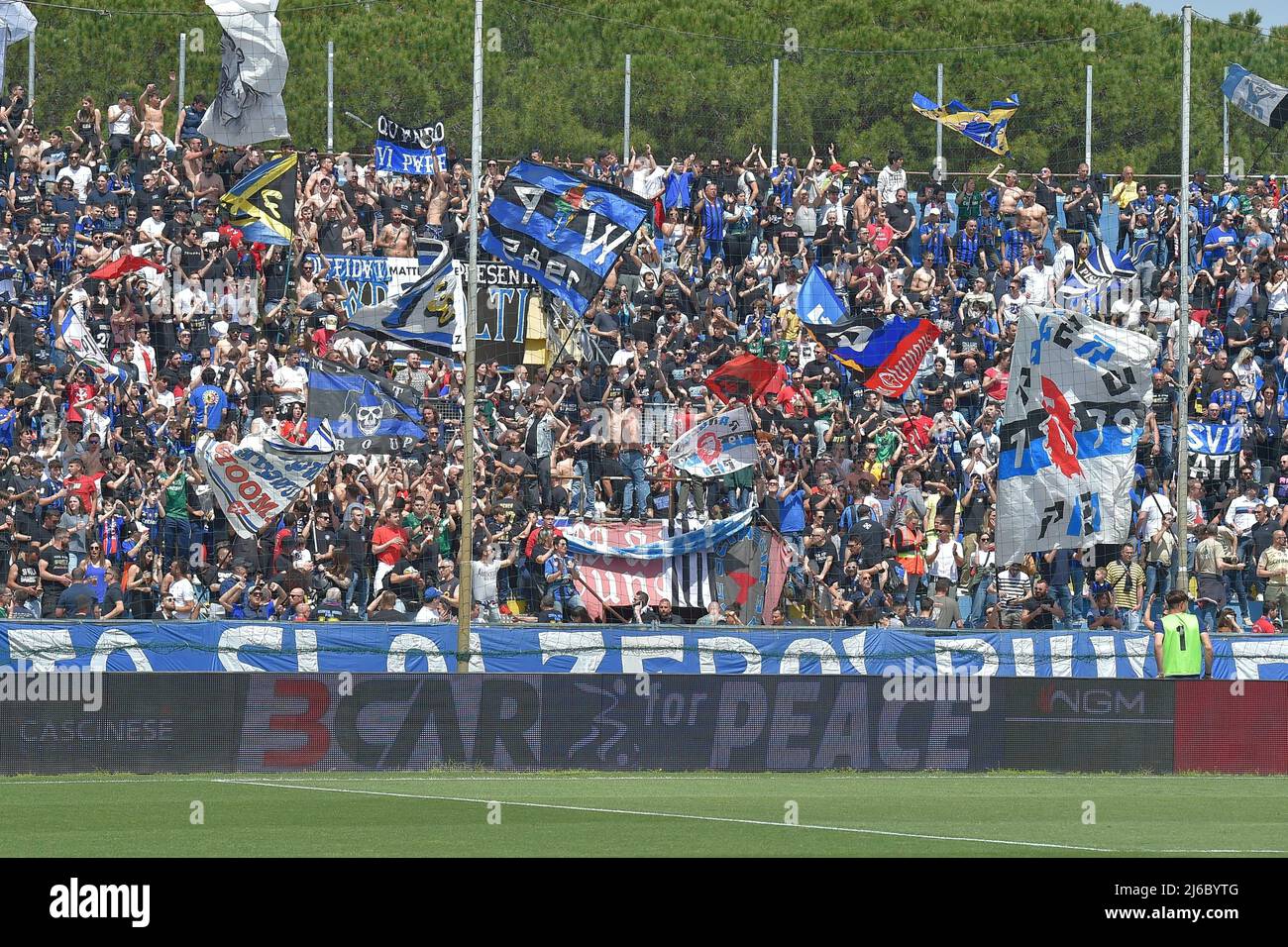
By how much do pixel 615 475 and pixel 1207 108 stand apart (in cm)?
2988

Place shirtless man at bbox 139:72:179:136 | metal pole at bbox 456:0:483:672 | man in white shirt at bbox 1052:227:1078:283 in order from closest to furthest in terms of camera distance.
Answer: metal pole at bbox 456:0:483:672 < man in white shirt at bbox 1052:227:1078:283 < shirtless man at bbox 139:72:179:136

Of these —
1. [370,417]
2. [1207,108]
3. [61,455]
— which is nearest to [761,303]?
[370,417]

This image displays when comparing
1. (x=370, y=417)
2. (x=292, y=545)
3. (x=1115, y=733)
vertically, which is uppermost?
(x=370, y=417)

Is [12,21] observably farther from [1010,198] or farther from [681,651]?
[1010,198]

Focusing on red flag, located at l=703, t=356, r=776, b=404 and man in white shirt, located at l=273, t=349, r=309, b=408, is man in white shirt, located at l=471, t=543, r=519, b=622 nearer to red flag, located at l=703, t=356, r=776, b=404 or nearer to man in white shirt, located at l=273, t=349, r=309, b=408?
man in white shirt, located at l=273, t=349, r=309, b=408

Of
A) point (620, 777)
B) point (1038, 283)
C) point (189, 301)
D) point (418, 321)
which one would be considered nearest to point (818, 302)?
point (1038, 283)

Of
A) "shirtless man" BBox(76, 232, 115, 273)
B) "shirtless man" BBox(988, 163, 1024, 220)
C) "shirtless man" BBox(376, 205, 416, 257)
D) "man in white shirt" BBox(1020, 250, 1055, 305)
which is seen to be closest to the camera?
"shirtless man" BBox(76, 232, 115, 273)

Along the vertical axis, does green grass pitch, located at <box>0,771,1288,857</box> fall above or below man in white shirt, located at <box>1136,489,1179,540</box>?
below

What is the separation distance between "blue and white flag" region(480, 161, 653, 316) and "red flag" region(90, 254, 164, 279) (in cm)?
611

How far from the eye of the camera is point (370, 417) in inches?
1093

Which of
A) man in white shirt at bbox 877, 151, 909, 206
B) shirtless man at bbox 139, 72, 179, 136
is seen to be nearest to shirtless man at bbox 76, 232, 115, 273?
shirtless man at bbox 139, 72, 179, 136

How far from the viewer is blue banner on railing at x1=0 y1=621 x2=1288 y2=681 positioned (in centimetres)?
2459

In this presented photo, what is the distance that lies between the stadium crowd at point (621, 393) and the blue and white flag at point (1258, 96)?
1.71 metres

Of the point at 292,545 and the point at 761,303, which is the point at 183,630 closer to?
the point at 292,545
